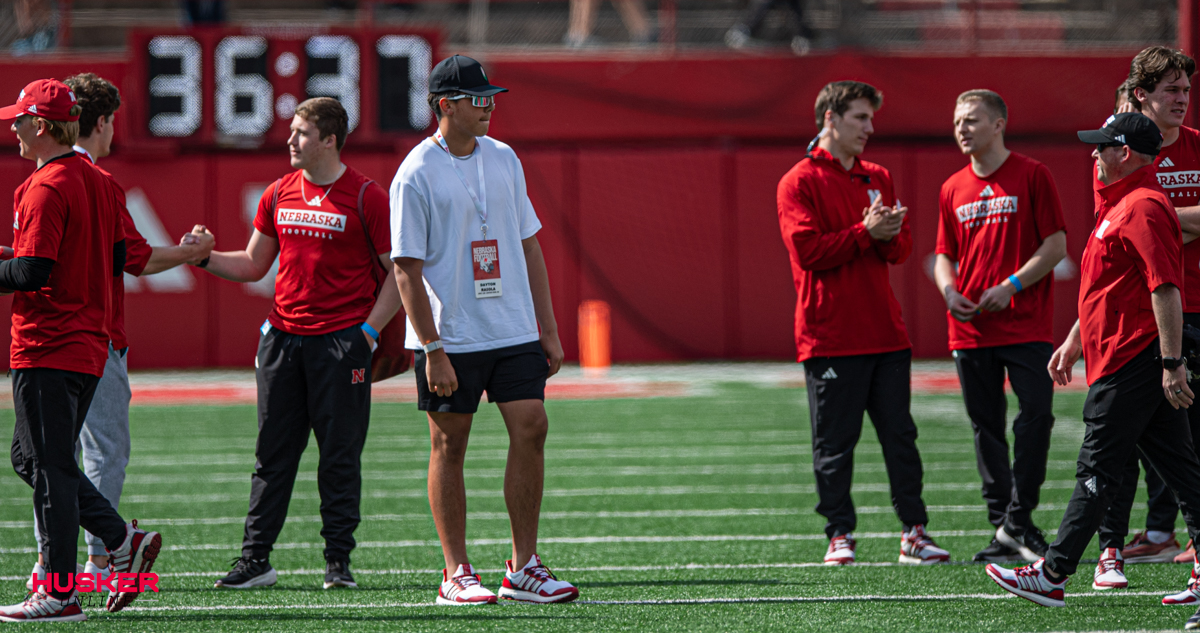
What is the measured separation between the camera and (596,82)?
17.7m

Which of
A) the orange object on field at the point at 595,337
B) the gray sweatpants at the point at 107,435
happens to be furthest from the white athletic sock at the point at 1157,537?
the orange object on field at the point at 595,337

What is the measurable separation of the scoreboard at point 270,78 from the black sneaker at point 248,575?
1157 cm

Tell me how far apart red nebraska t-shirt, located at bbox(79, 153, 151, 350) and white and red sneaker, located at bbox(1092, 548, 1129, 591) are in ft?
13.0

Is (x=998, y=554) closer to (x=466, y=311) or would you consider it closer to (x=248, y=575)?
(x=466, y=311)

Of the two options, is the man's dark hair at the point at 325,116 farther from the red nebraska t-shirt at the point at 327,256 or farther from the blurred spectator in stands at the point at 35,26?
the blurred spectator in stands at the point at 35,26

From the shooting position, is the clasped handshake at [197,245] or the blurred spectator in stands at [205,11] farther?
the blurred spectator in stands at [205,11]

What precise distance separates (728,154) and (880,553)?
40.2 ft

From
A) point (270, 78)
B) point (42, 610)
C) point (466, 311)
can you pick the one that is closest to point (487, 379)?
point (466, 311)

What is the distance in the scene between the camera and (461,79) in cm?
469

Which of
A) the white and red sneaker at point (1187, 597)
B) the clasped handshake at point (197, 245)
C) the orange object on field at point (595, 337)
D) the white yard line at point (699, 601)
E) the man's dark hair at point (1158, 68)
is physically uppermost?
the man's dark hair at point (1158, 68)

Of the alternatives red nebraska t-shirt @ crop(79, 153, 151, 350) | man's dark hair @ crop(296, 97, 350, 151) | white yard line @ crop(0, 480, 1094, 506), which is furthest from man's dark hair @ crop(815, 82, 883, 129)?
red nebraska t-shirt @ crop(79, 153, 151, 350)

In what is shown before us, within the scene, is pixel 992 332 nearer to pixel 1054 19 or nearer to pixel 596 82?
pixel 596 82

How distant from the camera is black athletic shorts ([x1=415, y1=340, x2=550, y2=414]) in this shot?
4.73 m

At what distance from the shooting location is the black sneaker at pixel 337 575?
5.28 meters
